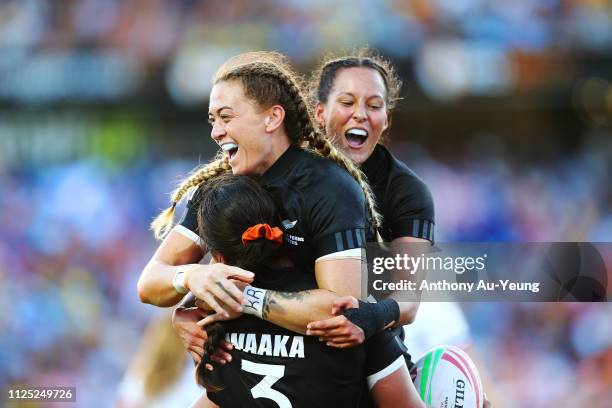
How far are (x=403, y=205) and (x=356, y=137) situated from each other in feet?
1.27

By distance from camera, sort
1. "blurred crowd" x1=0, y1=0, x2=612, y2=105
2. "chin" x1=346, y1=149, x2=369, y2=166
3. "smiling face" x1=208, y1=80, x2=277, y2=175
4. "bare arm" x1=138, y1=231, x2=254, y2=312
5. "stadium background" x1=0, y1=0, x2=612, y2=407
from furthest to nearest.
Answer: "blurred crowd" x1=0, y1=0, x2=612, y2=105 → "stadium background" x1=0, y1=0, x2=612, y2=407 → "chin" x1=346, y1=149, x2=369, y2=166 → "smiling face" x1=208, y1=80, x2=277, y2=175 → "bare arm" x1=138, y1=231, x2=254, y2=312

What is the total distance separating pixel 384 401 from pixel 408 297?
0.48 meters

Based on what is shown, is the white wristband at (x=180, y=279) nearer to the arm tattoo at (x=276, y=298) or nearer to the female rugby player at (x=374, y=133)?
the arm tattoo at (x=276, y=298)

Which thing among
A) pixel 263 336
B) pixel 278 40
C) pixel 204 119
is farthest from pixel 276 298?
pixel 278 40

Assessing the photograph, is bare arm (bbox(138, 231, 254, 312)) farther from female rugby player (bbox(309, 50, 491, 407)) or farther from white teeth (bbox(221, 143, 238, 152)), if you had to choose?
female rugby player (bbox(309, 50, 491, 407))

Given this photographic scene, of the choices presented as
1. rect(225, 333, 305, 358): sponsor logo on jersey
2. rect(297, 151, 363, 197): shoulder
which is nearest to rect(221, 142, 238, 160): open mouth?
rect(297, 151, 363, 197): shoulder

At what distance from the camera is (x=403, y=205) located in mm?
3727

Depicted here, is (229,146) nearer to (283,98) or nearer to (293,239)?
(283,98)

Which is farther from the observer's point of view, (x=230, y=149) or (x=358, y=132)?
(x=358, y=132)

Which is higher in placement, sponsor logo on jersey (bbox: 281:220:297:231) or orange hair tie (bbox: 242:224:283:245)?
sponsor logo on jersey (bbox: 281:220:297:231)

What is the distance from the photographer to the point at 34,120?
9.35 m

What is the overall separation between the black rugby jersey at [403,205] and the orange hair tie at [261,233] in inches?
31.9

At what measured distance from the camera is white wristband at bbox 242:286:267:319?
303cm

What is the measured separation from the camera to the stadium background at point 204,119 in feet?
27.8
